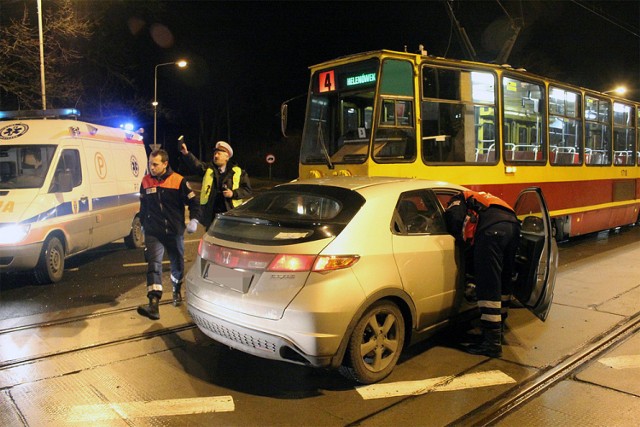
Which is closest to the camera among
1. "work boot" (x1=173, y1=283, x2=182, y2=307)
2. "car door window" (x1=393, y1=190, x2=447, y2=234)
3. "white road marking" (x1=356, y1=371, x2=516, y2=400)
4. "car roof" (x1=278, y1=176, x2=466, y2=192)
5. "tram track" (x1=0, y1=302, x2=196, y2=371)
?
"white road marking" (x1=356, y1=371, x2=516, y2=400)

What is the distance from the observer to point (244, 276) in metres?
3.67

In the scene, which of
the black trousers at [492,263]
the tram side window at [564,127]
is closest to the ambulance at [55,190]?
the black trousers at [492,263]

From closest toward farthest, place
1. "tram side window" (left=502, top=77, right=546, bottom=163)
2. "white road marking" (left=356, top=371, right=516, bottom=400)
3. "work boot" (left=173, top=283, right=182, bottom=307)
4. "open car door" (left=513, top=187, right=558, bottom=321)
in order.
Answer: "white road marking" (left=356, top=371, right=516, bottom=400), "open car door" (left=513, top=187, right=558, bottom=321), "work boot" (left=173, top=283, right=182, bottom=307), "tram side window" (left=502, top=77, right=546, bottom=163)

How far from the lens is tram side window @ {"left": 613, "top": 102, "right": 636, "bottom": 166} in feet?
38.3

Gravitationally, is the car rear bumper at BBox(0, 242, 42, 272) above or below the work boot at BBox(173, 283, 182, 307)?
above

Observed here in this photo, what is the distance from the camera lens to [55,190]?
7371 millimetres

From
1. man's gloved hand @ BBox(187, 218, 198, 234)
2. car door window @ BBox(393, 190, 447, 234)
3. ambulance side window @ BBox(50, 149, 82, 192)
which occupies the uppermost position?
ambulance side window @ BBox(50, 149, 82, 192)

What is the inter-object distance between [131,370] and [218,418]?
1.17 m

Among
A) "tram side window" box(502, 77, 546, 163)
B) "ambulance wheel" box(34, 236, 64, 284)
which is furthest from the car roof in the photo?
"ambulance wheel" box(34, 236, 64, 284)

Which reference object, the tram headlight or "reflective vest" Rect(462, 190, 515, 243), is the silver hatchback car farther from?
the tram headlight

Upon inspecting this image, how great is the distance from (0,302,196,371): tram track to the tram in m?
3.03

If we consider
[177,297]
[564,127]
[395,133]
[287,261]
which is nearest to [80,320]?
[177,297]

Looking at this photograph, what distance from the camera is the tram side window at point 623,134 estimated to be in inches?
459

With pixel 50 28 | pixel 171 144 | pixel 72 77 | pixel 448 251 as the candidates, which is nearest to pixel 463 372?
pixel 448 251
